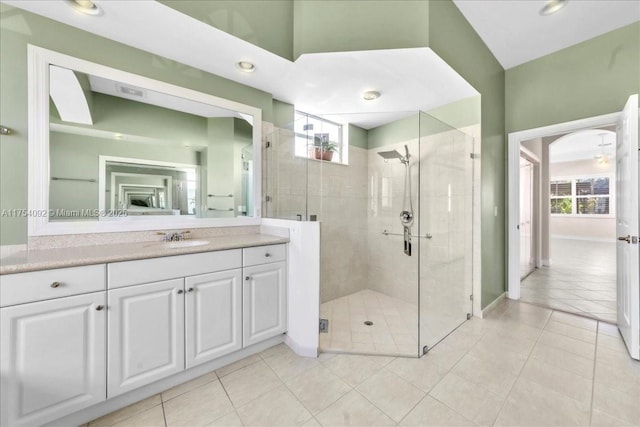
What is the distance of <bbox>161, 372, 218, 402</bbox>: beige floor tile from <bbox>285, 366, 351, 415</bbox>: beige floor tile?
0.55 metres

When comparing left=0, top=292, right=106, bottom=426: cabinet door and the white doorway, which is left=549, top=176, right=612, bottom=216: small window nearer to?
the white doorway

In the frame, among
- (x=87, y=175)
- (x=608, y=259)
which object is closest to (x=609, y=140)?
(x=608, y=259)

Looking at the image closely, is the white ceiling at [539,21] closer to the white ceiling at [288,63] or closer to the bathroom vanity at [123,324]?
the white ceiling at [288,63]

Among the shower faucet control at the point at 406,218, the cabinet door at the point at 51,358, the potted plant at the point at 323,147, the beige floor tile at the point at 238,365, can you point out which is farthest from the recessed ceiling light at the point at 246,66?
A: the beige floor tile at the point at 238,365

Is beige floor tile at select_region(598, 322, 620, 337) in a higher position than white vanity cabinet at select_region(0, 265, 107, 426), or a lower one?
lower

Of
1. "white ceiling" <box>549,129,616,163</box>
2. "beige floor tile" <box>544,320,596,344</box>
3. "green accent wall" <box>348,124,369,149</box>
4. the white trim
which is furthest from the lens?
the white trim

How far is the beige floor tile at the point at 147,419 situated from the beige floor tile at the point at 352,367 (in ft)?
3.52

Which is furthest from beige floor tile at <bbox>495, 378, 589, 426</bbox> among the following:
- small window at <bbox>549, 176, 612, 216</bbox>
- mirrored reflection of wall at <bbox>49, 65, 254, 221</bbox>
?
small window at <bbox>549, 176, 612, 216</bbox>

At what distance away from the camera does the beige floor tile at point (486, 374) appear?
1625mm

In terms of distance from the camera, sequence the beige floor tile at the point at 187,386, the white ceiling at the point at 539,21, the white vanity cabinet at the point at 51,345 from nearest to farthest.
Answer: the white vanity cabinet at the point at 51,345 → the beige floor tile at the point at 187,386 → the white ceiling at the point at 539,21

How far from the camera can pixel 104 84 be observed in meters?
1.77

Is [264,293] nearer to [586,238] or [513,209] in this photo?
[513,209]

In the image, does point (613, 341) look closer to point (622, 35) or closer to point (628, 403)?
point (628, 403)

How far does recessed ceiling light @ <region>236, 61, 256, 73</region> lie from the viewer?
2.07 metres
